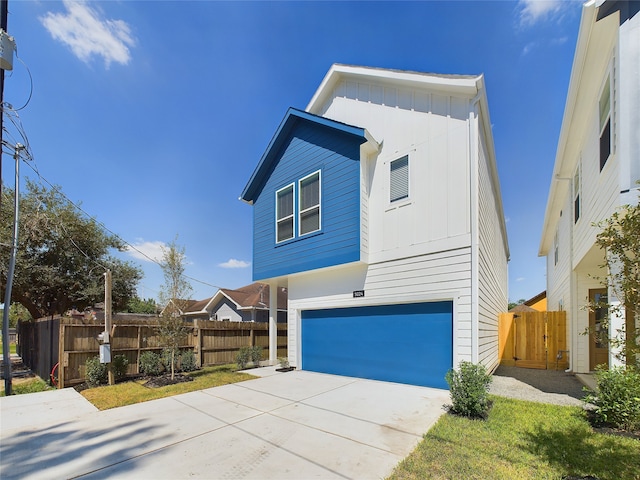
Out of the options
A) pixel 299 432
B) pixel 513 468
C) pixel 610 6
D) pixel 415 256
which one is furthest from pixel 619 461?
pixel 610 6

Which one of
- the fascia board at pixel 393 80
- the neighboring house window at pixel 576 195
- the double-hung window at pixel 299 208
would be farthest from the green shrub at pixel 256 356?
the neighboring house window at pixel 576 195

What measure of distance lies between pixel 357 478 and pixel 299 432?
153cm

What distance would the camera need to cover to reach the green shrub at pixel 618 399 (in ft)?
14.4

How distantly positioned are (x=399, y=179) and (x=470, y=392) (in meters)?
5.24

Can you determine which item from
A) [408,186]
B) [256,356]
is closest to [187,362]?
[256,356]

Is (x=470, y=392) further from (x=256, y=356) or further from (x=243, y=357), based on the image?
(x=256, y=356)

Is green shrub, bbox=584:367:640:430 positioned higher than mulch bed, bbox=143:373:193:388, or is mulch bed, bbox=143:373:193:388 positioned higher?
green shrub, bbox=584:367:640:430

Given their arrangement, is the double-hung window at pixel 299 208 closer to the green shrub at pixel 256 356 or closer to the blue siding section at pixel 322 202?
the blue siding section at pixel 322 202

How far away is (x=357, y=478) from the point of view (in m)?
3.25

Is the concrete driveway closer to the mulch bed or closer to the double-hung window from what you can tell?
the mulch bed

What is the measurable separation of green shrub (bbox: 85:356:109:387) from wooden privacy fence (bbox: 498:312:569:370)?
12.6 meters

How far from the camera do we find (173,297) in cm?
898

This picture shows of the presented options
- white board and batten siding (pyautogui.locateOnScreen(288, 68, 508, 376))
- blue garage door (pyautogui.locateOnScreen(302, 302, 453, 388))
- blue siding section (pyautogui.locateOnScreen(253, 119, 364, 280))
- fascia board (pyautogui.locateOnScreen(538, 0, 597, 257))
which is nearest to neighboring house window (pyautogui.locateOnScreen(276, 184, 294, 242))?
blue siding section (pyautogui.locateOnScreen(253, 119, 364, 280))

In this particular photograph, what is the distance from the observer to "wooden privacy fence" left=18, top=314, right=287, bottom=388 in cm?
832
